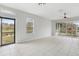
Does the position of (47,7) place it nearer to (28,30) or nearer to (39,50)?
(39,50)

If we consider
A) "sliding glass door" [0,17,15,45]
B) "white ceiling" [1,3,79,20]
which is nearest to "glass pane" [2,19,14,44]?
"sliding glass door" [0,17,15,45]

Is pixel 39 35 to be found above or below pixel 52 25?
below

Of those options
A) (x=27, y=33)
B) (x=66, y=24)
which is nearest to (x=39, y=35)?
(x=27, y=33)

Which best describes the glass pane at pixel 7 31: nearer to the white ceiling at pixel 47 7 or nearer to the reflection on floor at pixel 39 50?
the reflection on floor at pixel 39 50

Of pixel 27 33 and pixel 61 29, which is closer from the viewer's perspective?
pixel 27 33

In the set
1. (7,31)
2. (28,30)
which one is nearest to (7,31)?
(7,31)

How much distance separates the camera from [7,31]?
862 centimetres

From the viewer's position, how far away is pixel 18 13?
30.5 ft

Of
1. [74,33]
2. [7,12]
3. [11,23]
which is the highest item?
[7,12]

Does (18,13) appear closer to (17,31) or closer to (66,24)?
(17,31)

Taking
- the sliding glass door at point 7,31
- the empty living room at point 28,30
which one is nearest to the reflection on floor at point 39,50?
the empty living room at point 28,30

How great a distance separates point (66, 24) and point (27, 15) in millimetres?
11012

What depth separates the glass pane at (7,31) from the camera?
26.8 feet

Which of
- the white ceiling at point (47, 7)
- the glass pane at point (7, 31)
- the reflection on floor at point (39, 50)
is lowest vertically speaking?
the reflection on floor at point (39, 50)
